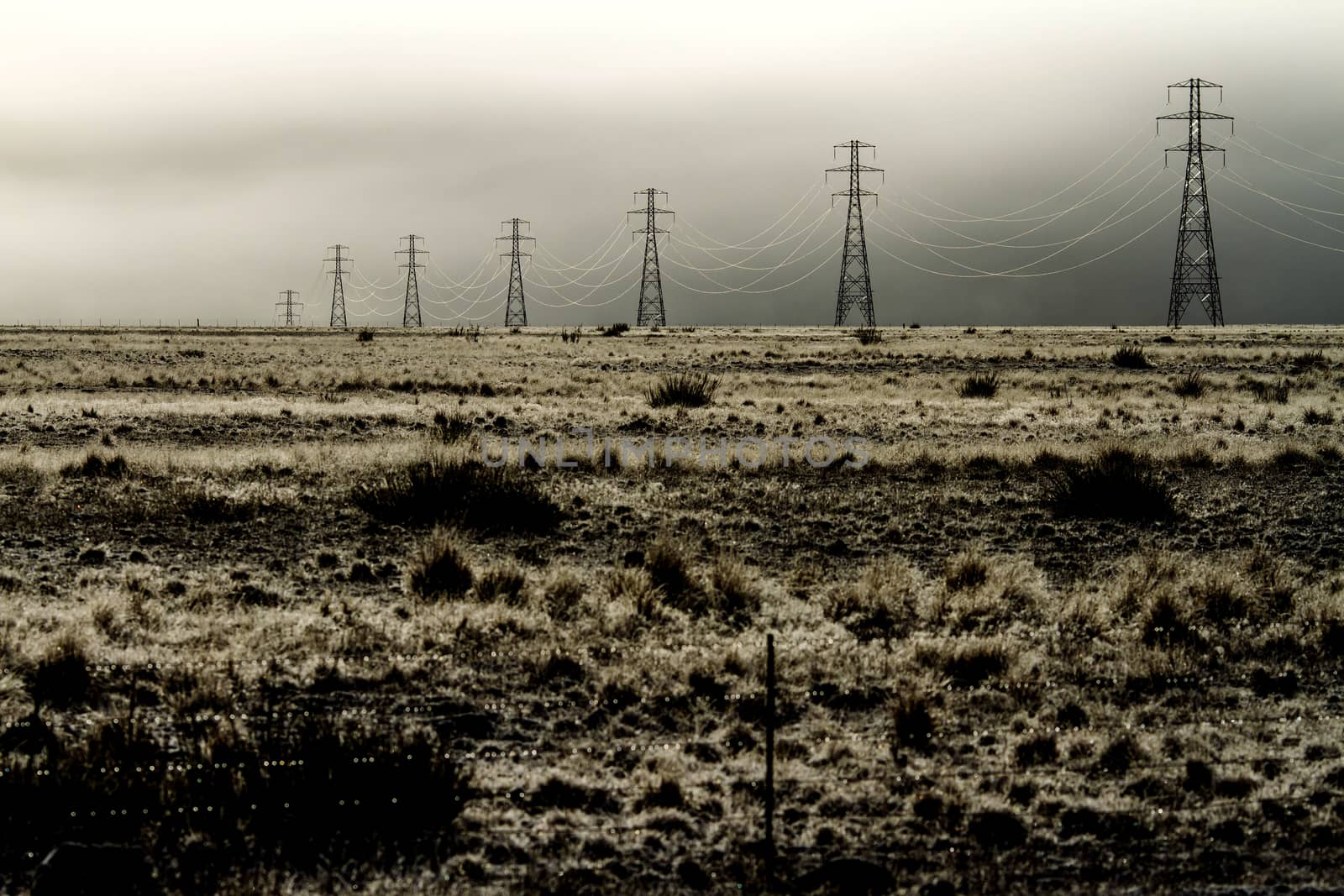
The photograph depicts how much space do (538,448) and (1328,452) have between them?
56.3 ft

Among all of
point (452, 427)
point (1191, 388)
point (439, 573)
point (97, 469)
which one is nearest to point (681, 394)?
point (452, 427)

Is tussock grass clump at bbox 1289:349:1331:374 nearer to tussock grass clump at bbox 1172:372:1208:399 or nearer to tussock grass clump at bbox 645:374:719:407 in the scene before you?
tussock grass clump at bbox 1172:372:1208:399

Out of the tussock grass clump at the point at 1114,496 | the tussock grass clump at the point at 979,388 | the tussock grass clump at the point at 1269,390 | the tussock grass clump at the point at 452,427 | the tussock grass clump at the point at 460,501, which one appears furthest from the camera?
the tussock grass clump at the point at 979,388

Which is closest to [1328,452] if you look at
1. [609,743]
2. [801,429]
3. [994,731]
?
[801,429]

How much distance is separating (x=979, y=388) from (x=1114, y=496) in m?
21.8

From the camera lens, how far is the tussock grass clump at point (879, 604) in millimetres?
11719

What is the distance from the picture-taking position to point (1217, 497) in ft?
64.3

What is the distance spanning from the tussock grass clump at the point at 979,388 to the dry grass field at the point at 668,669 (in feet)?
47.8

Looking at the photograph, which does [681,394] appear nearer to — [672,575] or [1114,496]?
[1114,496]

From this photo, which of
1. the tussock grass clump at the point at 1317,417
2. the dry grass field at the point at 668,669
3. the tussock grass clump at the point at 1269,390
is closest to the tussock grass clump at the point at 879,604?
the dry grass field at the point at 668,669

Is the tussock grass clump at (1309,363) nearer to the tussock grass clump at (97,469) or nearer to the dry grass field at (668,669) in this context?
the dry grass field at (668,669)

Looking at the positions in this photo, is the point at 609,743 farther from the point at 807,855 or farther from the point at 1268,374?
the point at 1268,374

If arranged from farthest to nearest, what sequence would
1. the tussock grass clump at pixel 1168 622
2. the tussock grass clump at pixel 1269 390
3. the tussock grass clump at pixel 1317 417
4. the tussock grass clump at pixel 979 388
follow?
the tussock grass clump at pixel 979 388
the tussock grass clump at pixel 1269 390
the tussock grass clump at pixel 1317 417
the tussock grass clump at pixel 1168 622

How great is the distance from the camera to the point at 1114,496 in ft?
60.4
